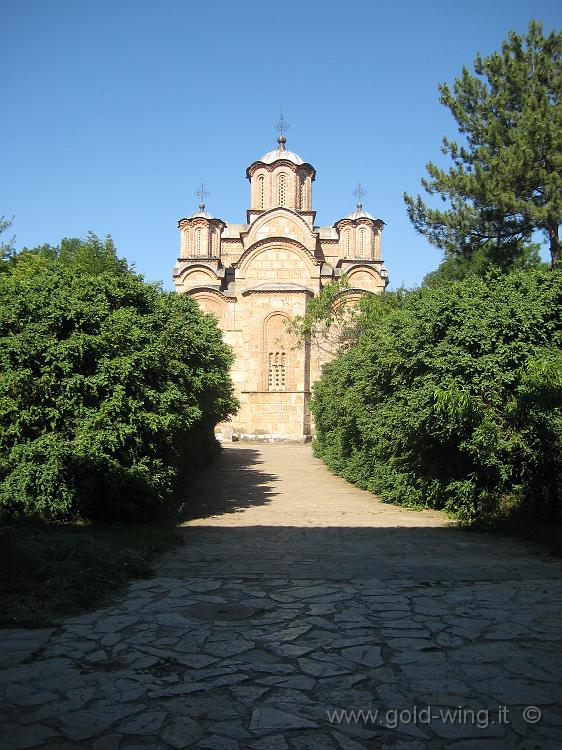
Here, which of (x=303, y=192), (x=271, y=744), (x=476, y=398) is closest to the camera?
(x=271, y=744)

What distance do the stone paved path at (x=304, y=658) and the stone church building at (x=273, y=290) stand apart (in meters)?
21.2

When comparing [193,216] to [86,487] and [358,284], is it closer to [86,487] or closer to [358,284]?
[358,284]

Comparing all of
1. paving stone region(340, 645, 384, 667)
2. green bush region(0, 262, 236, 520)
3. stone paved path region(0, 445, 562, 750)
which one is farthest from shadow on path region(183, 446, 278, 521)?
paving stone region(340, 645, 384, 667)

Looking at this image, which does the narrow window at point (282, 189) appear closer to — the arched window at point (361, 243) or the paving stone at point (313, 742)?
the arched window at point (361, 243)

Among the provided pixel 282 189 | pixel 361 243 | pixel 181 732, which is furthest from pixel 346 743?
pixel 361 243

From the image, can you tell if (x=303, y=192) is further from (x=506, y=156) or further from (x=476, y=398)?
(x=476, y=398)

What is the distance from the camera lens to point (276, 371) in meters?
28.1

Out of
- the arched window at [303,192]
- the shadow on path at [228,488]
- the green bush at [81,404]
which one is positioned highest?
the arched window at [303,192]

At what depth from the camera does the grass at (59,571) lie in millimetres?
4031

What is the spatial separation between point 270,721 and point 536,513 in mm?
5536

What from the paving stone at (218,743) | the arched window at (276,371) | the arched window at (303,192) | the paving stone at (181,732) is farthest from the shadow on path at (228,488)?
the arched window at (303,192)

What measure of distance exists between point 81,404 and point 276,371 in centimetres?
2112

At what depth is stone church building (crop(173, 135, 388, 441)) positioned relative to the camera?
89.8 feet

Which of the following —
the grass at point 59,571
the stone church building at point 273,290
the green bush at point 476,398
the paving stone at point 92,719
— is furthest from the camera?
the stone church building at point 273,290
